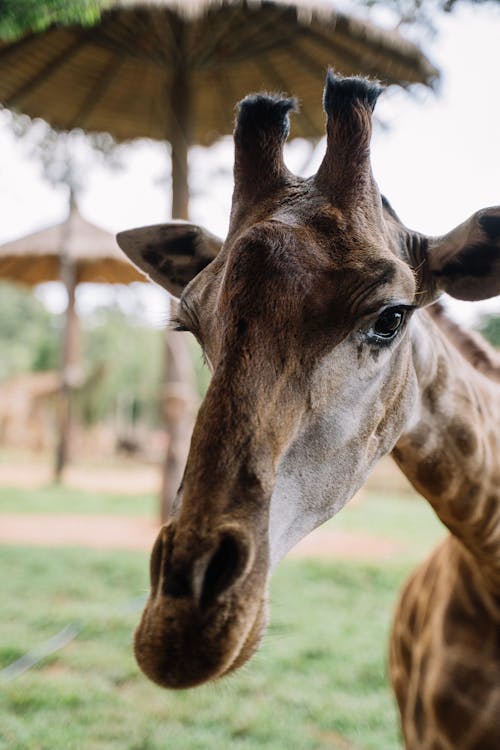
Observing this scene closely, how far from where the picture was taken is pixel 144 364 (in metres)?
34.6

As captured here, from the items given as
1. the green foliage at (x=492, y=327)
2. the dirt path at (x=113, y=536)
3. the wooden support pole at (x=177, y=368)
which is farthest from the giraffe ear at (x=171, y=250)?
the dirt path at (x=113, y=536)

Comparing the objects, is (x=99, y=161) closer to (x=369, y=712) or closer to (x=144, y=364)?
(x=369, y=712)

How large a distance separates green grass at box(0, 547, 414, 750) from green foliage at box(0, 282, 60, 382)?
3454 cm

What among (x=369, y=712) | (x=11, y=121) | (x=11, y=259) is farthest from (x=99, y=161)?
(x=369, y=712)

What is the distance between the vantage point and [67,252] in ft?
51.5

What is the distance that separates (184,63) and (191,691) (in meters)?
7.06

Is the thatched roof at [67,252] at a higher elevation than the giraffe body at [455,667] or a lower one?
lower

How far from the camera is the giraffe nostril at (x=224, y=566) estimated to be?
4.21 feet

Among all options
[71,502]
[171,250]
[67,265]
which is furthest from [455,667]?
[67,265]

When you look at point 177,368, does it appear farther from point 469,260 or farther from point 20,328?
point 20,328

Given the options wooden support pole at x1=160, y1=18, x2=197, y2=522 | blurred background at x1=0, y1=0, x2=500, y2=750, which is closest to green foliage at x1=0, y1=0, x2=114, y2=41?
blurred background at x1=0, y1=0, x2=500, y2=750

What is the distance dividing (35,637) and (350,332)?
4.54m

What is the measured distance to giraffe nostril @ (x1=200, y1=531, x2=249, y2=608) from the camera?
128cm

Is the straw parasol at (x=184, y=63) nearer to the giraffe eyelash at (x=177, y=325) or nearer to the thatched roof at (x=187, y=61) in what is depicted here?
the thatched roof at (x=187, y=61)
